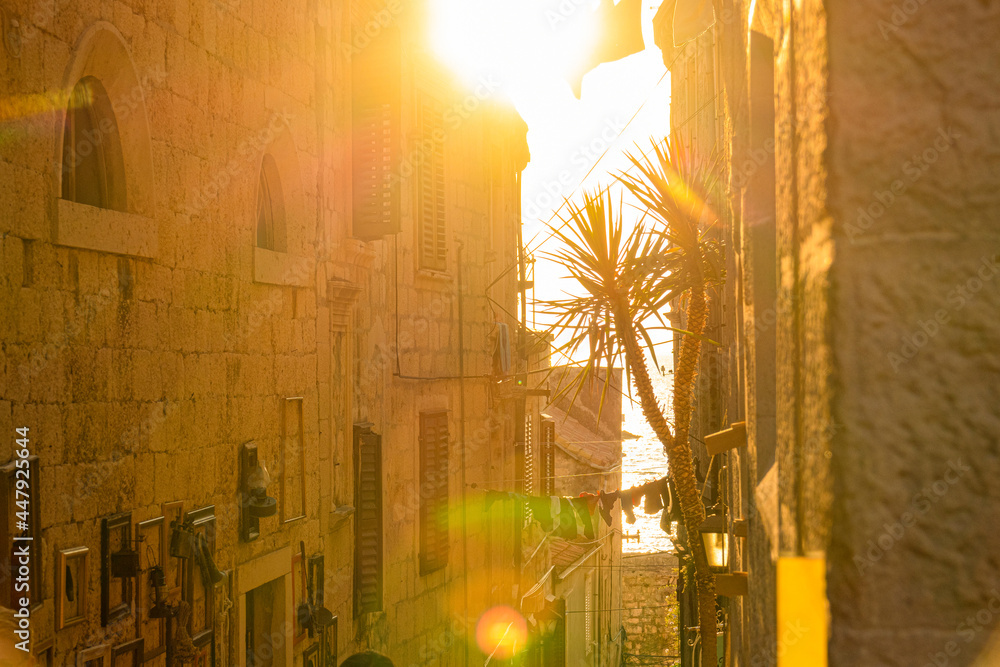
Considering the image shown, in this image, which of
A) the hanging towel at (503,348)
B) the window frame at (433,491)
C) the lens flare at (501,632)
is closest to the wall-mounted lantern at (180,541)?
the window frame at (433,491)

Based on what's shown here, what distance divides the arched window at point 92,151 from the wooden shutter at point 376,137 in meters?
4.36

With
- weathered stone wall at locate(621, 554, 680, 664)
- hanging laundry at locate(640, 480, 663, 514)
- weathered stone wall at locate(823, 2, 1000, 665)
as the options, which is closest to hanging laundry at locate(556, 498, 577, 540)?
hanging laundry at locate(640, 480, 663, 514)

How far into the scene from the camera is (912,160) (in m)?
1.51

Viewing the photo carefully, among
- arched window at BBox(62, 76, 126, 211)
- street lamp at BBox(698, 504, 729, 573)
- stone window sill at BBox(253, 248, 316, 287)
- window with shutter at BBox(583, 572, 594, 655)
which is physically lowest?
window with shutter at BBox(583, 572, 594, 655)

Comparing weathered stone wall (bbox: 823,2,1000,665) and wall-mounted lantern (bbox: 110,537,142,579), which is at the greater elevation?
weathered stone wall (bbox: 823,2,1000,665)

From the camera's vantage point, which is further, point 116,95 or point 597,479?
point 597,479

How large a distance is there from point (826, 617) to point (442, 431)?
38.5 feet

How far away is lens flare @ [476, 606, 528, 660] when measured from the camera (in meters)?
15.7

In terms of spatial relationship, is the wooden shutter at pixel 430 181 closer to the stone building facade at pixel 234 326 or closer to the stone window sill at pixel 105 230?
the stone building facade at pixel 234 326

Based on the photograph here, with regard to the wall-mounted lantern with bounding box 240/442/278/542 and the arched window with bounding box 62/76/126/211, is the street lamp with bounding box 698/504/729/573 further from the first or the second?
the arched window with bounding box 62/76/126/211

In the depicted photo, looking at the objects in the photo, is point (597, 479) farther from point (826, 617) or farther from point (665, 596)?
point (826, 617)

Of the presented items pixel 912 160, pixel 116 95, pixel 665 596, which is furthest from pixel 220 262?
pixel 665 596

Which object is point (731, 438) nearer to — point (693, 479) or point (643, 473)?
point (693, 479)

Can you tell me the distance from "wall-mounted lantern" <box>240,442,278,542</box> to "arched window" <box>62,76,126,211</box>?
2.54m
